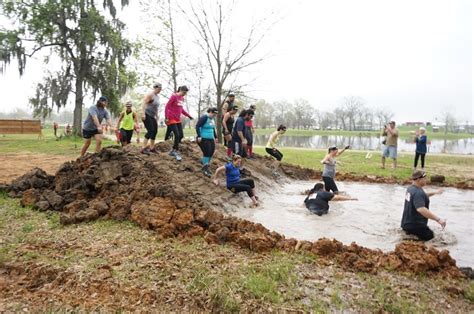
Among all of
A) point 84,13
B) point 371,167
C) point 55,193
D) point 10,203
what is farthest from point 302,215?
point 84,13

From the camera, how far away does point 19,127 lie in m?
26.6

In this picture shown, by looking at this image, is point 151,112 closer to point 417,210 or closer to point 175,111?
point 175,111

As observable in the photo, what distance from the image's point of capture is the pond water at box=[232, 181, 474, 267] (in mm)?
6055

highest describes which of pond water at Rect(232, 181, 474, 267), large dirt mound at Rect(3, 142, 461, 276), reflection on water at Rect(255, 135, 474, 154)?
reflection on water at Rect(255, 135, 474, 154)

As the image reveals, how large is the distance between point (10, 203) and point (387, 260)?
7.13 m

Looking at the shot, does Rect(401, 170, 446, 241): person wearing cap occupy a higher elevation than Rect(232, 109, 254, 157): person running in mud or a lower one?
lower

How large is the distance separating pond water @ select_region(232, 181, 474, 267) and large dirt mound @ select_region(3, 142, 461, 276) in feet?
2.27

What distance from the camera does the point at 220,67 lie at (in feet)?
63.1

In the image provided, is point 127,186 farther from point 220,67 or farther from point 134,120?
point 220,67

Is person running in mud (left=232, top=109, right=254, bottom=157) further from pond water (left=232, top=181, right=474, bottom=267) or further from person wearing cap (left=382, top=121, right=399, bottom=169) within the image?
person wearing cap (left=382, top=121, right=399, bottom=169)

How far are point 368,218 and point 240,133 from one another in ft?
14.1

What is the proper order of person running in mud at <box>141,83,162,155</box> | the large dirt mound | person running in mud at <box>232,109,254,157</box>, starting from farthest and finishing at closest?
1. person running in mud at <box>232,109,254,157</box>
2. person running in mud at <box>141,83,162,155</box>
3. the large dirt mound

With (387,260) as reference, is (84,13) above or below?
above

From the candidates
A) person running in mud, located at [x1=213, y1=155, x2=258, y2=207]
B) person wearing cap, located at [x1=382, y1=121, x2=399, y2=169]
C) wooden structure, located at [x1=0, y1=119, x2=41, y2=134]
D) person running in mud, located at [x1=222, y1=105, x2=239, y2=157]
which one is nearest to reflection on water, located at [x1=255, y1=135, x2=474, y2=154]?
person wearing cap, located at [x1=382, y1=121, x2=399, y2=169]
